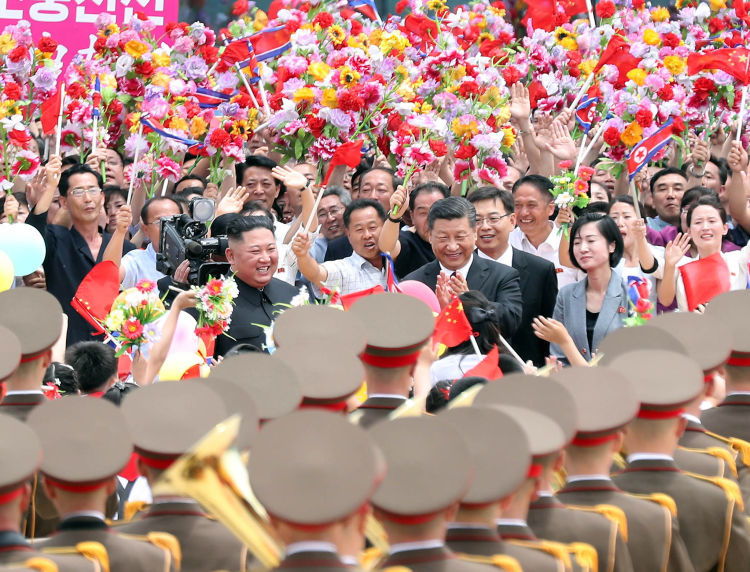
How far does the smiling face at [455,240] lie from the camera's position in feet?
20.2

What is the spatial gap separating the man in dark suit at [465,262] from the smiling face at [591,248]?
12.4 inches

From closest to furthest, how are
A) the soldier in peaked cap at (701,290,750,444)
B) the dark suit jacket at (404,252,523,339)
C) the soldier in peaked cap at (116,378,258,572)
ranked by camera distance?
the soldier in peaked cap at (116,378,258,572)
the soldier in peaked cap at (701,290,750,444)
the dark suit jacket at (404,252,523,339)

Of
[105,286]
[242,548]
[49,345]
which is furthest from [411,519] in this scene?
[105,286]

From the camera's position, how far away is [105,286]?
5.80 meters

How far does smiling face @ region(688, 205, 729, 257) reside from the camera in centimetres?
648

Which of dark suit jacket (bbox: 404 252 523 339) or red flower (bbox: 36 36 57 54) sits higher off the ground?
red flower (bbox: 36 36 57 54)

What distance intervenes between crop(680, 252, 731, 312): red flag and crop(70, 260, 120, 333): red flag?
8.56 feet

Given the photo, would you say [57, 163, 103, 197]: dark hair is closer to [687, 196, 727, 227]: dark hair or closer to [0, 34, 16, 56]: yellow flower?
[0, 34, 16, 56]: yellow flower

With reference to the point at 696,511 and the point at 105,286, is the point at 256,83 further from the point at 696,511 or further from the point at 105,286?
the point at 696,511

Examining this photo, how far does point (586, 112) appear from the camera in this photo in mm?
8891

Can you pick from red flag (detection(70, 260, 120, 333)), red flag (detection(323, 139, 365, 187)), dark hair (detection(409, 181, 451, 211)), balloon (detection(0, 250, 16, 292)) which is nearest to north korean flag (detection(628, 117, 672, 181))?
dark hair (detection(409, 181, 451, 211))

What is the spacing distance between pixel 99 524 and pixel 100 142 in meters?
5.54

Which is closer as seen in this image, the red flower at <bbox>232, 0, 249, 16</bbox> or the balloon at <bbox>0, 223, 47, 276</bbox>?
the balloon at <bbox>0, 223, 47, 276</bbox>

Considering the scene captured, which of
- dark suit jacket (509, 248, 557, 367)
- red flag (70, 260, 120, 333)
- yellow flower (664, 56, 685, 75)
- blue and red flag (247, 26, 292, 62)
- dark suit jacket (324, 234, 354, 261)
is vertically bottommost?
dark suit jacket (324, 234, 354, 261)
